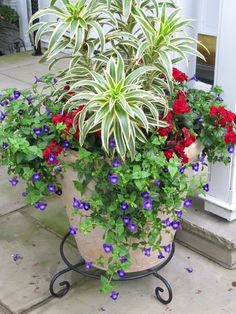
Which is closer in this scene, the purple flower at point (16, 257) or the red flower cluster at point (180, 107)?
the red flower cluster at point (180, 107)

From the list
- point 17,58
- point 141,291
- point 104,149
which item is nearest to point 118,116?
point 104,149

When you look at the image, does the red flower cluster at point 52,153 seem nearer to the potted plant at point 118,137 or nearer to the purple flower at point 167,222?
the potted plant at point 118,137

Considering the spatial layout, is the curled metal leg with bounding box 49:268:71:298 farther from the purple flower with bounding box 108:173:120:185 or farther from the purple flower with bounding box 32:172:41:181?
the purple flower with bounding box 108:173:120:185

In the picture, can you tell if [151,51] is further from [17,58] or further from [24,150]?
[17,58]

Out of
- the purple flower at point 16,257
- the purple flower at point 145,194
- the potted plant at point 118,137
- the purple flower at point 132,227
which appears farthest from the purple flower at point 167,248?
the purple flower at point 16,257

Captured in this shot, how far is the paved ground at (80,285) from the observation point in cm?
234

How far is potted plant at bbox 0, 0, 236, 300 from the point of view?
2014mm

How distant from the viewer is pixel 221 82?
2.45 m

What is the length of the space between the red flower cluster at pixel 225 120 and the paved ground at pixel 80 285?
0.69 meters

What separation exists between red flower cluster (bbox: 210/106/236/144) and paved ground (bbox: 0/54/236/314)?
0.69 metres

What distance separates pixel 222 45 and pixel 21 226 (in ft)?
4.84

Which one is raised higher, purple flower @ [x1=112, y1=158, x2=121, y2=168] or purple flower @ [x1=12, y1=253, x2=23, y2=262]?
purple flower @ [x1=112, y1=158, x2=121, y2=168]

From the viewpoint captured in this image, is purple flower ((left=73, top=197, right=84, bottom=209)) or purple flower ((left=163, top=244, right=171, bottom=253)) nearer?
purple flower ((left=73, top=197, right=84, bottom=209))

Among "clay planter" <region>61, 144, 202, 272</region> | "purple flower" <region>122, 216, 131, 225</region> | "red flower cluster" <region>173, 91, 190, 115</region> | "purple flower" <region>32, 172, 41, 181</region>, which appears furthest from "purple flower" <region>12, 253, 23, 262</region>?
"red flower cluster" <region>173, 91, 190, 115</region>
